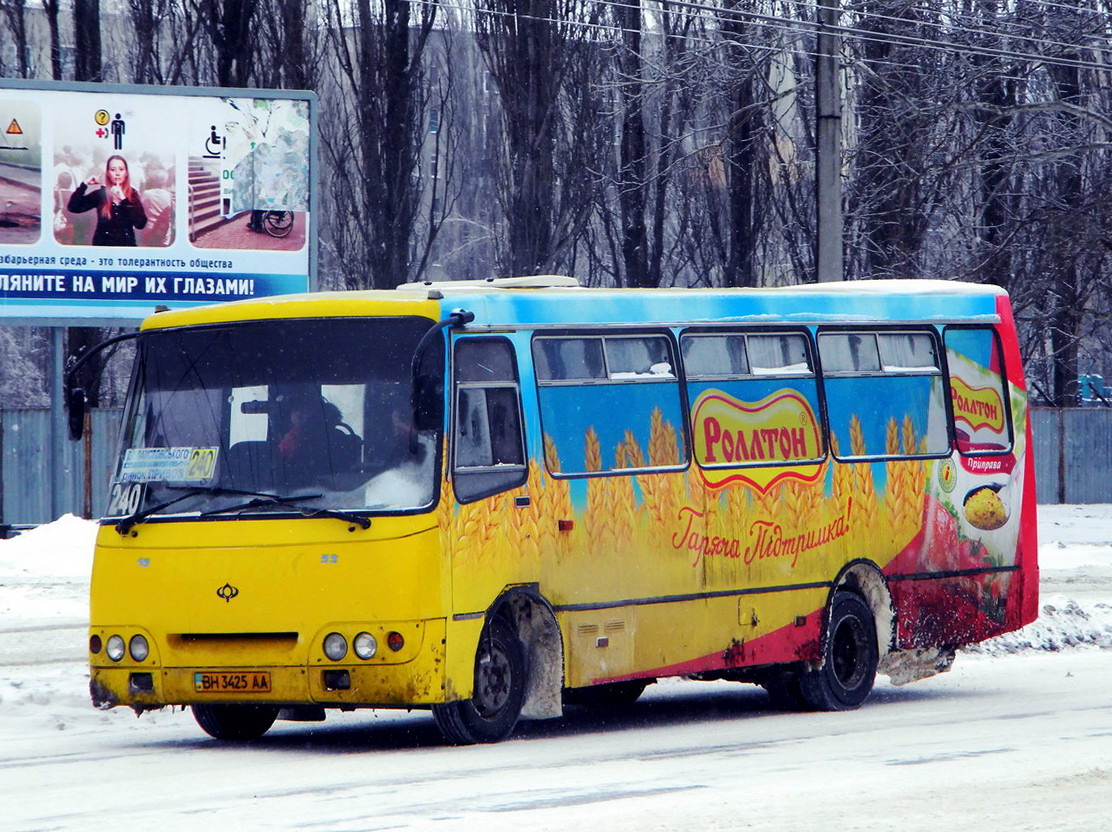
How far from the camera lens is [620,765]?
9758mm

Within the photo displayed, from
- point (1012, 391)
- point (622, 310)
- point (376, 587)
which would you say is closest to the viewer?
point (376, 587)

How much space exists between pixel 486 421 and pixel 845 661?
Result: 3546 millimetres

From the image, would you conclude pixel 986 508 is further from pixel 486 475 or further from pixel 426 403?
pixel 426 403

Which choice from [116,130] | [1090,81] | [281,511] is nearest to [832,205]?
[281,511]

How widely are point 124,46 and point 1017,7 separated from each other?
1595 centimetres

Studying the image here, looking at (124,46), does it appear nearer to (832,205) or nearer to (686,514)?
(832,205)

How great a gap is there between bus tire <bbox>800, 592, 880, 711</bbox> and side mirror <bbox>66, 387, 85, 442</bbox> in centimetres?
462

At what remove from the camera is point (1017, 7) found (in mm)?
28406

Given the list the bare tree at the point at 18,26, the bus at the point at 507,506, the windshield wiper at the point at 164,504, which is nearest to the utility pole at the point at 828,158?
the bus at the point at 507,506

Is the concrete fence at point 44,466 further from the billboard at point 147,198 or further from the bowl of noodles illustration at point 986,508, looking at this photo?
the bowl of noodles illustration at point 986,508

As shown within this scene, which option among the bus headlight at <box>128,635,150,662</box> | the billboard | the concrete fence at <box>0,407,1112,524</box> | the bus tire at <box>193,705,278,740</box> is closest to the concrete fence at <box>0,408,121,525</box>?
the concrete fence at <box>0,407,1112,524</box>

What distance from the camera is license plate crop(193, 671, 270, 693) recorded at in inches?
408

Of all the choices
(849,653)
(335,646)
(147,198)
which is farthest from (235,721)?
(147,198)

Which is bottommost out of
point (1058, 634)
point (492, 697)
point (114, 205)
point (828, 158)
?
point (1058, 634)
